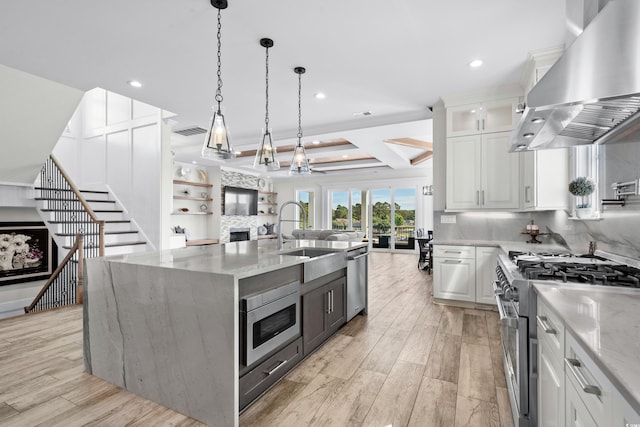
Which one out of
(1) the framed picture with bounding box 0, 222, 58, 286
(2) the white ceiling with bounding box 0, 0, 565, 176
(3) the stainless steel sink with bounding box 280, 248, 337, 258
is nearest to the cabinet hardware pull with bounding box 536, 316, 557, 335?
(3) the stainless steel sink with bounding box 280, 248, 337, 258

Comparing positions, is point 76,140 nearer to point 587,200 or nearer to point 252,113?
point 252,113

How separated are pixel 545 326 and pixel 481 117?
3.25m

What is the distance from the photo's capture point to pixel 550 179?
10.8 feet

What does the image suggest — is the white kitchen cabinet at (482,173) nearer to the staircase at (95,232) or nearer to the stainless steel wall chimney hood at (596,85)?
the stainless steel wall chimney hood at (596,85)

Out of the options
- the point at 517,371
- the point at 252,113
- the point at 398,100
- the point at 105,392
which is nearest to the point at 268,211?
the point at 252,113

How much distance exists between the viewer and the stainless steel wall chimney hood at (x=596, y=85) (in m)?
0.98

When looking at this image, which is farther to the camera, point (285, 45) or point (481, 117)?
point (481, 117)

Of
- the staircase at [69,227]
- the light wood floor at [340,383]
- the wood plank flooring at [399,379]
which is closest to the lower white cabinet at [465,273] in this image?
the wood plank flooring at [399,379]

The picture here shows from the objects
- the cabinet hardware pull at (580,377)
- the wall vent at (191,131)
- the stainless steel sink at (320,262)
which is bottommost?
the cabinet hardware pull at (580,377)

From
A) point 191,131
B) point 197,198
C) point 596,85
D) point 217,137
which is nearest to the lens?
point 596,85

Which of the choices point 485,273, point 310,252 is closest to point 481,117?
point 485,273

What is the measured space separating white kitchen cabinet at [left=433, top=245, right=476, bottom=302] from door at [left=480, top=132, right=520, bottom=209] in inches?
25.6

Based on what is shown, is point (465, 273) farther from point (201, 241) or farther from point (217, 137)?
point (201, 241)

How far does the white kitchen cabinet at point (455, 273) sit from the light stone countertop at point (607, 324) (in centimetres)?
248
